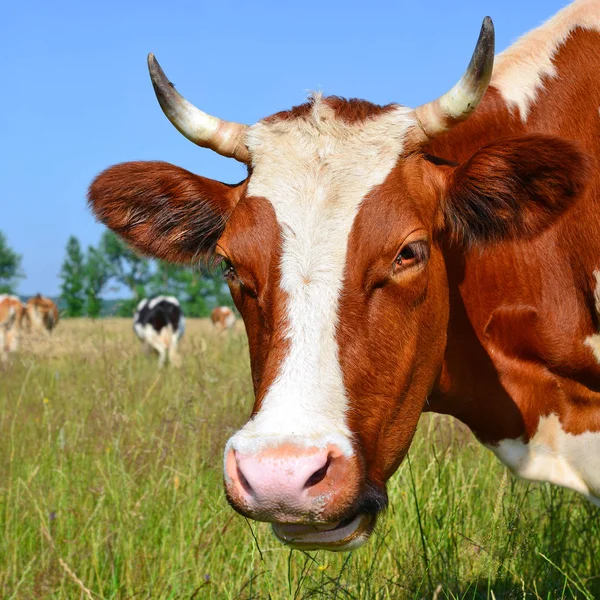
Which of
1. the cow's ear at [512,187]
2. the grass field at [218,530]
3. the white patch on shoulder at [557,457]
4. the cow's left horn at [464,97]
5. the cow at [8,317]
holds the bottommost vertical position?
the grass field at [218,530]

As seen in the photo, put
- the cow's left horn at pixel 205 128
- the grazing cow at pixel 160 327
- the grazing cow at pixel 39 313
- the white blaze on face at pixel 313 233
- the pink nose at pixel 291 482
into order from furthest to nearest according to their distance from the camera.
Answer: the grazing cow at pixel 39 313, the grazing cow at pixel 160 327, the cow's left horn at pixel 205 128, the white blaze on face at pixel 313 233, the pink nose at pixel 291 482

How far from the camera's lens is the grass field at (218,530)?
3.97 meters

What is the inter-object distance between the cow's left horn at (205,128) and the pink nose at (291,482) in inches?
59.5

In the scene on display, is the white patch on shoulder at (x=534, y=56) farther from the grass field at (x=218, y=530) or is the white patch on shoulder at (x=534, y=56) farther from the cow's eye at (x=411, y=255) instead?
the grass field at (x=218, y=530)

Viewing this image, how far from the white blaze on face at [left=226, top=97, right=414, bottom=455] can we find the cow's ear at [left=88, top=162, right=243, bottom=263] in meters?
0.36

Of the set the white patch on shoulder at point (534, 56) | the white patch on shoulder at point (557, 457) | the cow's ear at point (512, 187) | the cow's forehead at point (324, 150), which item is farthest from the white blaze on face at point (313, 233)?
the white patch on shoulder at point (557, 457)

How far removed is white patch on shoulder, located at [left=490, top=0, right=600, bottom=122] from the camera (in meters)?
3.98

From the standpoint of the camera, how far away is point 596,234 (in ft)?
12.5

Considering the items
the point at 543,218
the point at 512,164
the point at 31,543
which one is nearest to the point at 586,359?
the point at 543,218

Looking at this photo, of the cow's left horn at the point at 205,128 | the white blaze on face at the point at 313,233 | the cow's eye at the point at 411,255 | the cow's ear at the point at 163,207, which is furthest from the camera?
the cow's ear at the point at 163,207

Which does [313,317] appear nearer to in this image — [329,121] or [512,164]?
[329,121]

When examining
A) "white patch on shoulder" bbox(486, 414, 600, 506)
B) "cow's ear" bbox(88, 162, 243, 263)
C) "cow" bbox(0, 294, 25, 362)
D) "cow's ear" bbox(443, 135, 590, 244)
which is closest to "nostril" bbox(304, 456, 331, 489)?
"cow's ear" bbox(443, 135, 590, 244)

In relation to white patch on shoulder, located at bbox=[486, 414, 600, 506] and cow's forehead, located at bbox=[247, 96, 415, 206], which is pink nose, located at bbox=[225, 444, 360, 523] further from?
white patch on shoulder, located at bbox=[486, 414, 600, 506]

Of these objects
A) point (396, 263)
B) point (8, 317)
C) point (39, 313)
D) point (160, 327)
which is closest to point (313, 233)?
point (396, 263)
